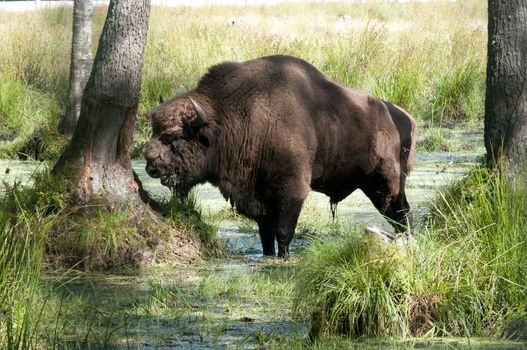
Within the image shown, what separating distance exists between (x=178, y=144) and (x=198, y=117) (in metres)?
0.35

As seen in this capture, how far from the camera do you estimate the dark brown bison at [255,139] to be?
10.6 m

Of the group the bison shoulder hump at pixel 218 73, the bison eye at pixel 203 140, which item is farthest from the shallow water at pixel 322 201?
the bison shoulder hump at pixel 218 73

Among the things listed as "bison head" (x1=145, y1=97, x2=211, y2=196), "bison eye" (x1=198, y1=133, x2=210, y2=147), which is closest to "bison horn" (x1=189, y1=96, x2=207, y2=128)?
"bison head" (x1=145, y1=97, x2=211, y2=196)

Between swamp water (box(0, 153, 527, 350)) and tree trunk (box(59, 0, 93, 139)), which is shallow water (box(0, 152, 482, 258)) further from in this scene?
tree trunk (box(59, 0, 93, 139))

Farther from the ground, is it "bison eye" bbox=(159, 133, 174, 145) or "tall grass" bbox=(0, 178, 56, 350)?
"tall grass" bbox=(0, 178, 56, 350)

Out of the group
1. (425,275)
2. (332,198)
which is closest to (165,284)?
(425,275)

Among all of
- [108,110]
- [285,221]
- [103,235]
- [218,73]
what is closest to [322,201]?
[285,221]

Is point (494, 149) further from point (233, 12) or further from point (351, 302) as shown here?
point (233, 12)

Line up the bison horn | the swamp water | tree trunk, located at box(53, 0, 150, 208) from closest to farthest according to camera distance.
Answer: the swamp water < tree trunk, located at box(53, 0, 150, 208) < the bison horn

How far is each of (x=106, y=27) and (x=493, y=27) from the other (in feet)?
12.3

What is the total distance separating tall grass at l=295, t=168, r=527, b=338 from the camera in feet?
22.9

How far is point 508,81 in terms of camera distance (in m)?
9.23

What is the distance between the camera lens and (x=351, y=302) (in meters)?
7.00

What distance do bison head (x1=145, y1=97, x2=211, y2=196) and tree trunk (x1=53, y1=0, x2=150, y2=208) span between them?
0.40 metres
